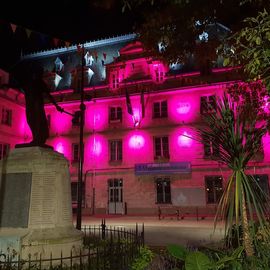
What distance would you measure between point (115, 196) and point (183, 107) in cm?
991

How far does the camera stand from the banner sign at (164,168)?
87.5 feet

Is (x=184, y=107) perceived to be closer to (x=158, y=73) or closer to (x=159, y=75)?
(x=159, y=75)

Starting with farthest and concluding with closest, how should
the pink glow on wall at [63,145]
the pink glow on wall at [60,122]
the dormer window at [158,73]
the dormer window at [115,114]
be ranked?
1. the pink glow on wall at [60,122]
2. the pink glow on wall at [63,145]
3. the dormer window at [115,114]
4. the dormer window at [158,73]

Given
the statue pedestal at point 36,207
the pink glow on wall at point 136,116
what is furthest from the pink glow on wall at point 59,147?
the statue pedestal at point 36,207

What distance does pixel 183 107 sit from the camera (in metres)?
27.6

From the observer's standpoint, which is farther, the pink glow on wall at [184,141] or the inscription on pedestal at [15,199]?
the pink glow on wall at [184,141]

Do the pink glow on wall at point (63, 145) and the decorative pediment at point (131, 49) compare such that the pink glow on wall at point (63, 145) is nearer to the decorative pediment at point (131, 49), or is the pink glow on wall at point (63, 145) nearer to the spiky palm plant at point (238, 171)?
the decorative pediment at point (131, 49)

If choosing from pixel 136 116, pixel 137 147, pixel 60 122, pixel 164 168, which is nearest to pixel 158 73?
pixel 136 116

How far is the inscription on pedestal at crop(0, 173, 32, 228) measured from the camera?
7.55 metres

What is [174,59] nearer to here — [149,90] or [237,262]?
[237,262]

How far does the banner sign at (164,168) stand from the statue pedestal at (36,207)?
63.5 feet

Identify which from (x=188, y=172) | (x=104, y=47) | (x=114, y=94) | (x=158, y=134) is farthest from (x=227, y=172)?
(x=104, y=47)

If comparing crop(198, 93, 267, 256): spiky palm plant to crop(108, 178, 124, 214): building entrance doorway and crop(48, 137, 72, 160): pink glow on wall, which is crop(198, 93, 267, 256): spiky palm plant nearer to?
crop(108, 178, 124, 214): building entrance doorway

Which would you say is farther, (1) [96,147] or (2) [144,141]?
(1) [96,147]
